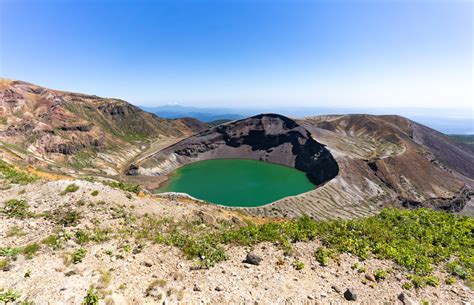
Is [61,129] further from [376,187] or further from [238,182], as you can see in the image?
[376,187]

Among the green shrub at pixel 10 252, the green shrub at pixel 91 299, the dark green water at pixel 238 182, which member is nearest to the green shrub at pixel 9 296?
the green shrub at pixel 91 299

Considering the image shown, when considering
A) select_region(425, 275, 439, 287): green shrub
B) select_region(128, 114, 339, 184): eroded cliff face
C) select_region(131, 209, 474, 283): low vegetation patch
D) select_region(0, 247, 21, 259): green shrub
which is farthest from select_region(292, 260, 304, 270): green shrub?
select_region(128, 114, 339, 184): eroded cliff face

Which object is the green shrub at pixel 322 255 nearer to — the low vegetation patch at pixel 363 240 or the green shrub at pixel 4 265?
the low vegetation patch at pixel 363 240

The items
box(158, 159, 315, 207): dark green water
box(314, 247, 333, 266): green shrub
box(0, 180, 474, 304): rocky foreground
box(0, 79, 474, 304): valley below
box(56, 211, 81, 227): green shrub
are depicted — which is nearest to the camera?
box(0, 180, 474, 304): rocky foreground

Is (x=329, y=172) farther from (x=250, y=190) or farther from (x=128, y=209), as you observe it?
(x=128, y=209)

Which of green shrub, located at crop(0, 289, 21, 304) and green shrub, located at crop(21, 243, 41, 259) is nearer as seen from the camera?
green shrub, located at crop(0, 289, 21, 304)

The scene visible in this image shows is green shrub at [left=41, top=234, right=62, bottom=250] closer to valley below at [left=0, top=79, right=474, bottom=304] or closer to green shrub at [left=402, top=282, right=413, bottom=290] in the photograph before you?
valley below at [left=0, top=79, right=474, bottom=304]

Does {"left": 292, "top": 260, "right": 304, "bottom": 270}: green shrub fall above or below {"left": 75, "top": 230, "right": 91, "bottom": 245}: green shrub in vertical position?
below
